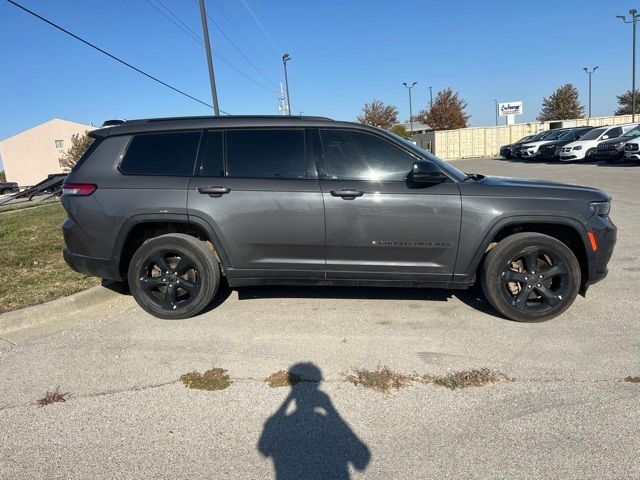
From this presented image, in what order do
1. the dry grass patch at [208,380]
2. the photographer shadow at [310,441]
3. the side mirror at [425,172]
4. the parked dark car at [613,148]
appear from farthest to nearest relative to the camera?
the parked dark car at [613,148], the side mirror at [425,172], the dry grass patch at [208,380], the photographer shadow at [310,441]

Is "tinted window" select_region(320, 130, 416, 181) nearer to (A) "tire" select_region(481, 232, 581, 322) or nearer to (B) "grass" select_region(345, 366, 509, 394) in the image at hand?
(A) "tire" select_region(481, 232, 581, 322)

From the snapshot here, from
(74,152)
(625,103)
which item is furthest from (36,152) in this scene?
(625,103)

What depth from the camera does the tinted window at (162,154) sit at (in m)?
4.22

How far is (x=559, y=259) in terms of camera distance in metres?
3.96

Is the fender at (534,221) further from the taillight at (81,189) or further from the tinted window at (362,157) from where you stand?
the taillight at (81,189)

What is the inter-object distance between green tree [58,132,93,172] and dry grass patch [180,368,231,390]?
190 ft

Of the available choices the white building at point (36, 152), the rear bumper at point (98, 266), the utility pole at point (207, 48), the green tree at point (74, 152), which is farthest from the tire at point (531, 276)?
the white building at point (36, 152)

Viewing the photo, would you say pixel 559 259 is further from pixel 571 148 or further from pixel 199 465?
pixel 571 148

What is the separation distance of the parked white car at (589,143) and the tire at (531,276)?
22.0 m

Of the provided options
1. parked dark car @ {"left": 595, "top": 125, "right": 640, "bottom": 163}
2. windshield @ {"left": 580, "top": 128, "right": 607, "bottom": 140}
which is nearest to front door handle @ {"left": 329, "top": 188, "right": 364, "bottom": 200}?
parked dark car @ {"left": 595, "top": 125, "right": 640, "bottom": 163}

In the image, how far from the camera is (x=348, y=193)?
392cm

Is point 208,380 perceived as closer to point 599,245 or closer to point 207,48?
point 599,245

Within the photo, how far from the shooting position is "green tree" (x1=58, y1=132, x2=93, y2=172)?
5490cm

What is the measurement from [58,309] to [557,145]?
26.5 metres
